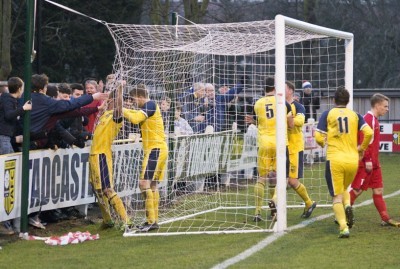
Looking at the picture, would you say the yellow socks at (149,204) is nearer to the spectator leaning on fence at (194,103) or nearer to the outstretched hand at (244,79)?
the spectator leaning on fence at (194,103)

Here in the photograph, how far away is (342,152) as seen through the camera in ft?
38.8

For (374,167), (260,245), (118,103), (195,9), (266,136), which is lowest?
(260,245)

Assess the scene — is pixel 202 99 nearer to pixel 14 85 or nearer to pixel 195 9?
pixel 14 85

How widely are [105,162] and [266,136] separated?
241 centimetres

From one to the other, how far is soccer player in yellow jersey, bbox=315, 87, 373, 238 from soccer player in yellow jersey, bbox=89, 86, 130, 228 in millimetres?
2849

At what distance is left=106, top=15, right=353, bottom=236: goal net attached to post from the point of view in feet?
42.9

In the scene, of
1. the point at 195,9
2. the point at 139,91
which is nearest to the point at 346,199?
the point at 139,91

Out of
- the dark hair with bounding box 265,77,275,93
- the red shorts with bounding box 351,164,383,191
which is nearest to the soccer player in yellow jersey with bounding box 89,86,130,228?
the dark hair with bounding box 265,77,275,93

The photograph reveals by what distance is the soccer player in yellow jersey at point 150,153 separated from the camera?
1251 cm

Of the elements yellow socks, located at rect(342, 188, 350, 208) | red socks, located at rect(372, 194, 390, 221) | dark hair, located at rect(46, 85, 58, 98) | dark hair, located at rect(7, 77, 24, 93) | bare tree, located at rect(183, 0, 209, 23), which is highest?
bare tree, located at rect(183, 0, 209, 23)

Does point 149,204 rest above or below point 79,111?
below

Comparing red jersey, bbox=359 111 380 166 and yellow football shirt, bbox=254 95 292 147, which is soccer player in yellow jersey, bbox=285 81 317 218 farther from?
red jersey, bbox=359 111 380 166

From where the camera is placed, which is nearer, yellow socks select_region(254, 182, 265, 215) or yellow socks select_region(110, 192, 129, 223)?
yellow socks select_region(110, 192, 129, 223)

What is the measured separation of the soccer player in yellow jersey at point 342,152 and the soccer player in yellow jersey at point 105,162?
2.85 meters
